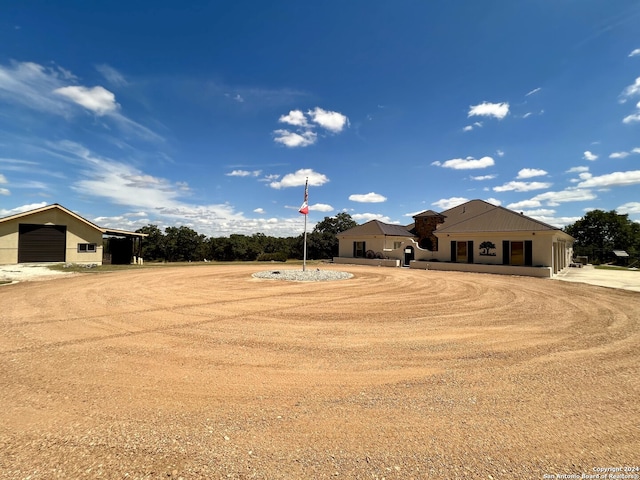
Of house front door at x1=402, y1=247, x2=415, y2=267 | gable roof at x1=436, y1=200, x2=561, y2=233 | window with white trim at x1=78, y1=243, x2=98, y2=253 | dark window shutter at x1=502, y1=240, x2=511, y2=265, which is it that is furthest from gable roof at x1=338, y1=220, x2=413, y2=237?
window with white trim at x1=78, y1=243, x2=98, y2=253

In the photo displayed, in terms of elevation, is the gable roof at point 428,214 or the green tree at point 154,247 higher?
the gable roof at point 428,214

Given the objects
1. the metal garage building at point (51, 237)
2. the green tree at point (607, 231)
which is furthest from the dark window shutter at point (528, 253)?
the green tree at point (607, 231)

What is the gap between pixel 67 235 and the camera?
25.7 meters

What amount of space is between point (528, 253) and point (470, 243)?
13.1 ft

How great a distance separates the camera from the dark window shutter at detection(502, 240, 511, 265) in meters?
21.7

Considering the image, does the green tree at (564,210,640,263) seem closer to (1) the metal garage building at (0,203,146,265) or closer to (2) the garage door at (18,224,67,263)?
(1) the metal garage building at (0,203,146,265)

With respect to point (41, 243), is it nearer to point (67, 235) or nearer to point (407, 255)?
point (67, 235)

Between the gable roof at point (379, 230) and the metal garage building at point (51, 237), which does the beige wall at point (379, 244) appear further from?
the metal garage building at point (51, 237)

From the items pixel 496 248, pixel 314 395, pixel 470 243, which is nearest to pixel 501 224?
pixel 496 248

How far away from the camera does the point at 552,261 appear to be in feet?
65.9

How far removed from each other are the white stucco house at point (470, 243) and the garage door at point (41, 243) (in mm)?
25679

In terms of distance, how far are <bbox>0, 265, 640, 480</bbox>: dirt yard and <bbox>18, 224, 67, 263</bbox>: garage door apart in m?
21.8

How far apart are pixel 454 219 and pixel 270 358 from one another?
98.1 ft

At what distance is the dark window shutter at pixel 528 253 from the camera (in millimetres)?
20734
